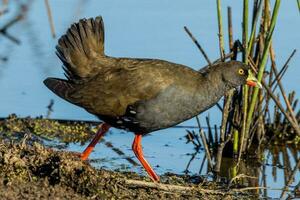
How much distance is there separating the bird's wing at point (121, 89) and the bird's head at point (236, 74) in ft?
1.81

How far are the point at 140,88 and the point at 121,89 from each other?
17 centimetres

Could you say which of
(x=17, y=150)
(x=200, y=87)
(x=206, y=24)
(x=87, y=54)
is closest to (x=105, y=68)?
(x=87, y=54)

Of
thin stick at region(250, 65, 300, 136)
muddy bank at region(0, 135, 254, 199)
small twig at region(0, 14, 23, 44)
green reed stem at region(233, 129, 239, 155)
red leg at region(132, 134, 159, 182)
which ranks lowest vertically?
muddy bank at region(0, 135, 254, 199)

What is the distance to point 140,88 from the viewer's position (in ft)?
27.6

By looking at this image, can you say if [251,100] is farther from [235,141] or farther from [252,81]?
[235,141]

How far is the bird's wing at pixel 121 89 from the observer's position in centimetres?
842

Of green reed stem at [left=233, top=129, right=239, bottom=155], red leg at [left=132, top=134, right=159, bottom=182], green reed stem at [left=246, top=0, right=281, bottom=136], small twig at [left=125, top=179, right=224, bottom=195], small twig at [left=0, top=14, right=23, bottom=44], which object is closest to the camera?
small twig at [left=125, top=179, right=224, bottom=195]

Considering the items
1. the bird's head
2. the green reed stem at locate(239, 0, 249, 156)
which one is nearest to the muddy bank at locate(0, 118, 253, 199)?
the bird's head

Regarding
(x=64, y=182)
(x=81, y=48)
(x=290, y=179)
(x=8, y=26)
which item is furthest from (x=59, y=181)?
(x=8, y=26)

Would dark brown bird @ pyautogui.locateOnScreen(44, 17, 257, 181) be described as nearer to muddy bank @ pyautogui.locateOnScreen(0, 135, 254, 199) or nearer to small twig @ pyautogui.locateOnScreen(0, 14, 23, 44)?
muddy bank @ pyautogui.locateOnScreen(0, 135, 254, 199)

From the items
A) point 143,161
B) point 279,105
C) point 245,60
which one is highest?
point 245,60

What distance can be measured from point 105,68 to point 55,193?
189cm

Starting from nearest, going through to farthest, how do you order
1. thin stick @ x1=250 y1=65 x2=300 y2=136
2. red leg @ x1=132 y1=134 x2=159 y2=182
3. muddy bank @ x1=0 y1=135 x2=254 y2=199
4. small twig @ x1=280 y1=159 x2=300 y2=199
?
muddy bank @ x1=0 y1=135 x2=254 y2=199, red leg @ x1=132 y1=134 x2=159 y2=182, small twig @ x1=280 y1=159 x2=300 y2=199, thin stick @ x1=250 y1=65 x2=300 y2=136

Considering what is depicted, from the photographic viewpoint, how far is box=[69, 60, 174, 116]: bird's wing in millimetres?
8422
